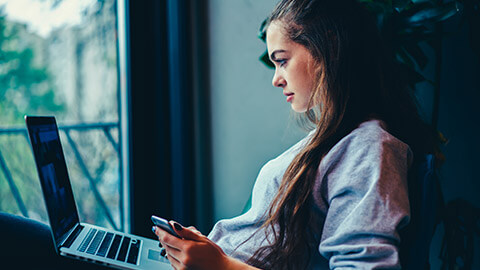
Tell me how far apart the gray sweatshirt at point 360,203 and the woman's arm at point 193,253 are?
0.12 metres

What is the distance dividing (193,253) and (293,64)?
0.46 m

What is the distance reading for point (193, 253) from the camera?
1.99ft

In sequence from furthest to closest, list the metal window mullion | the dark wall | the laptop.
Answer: the metal window mullion → the dark wall → the laptop

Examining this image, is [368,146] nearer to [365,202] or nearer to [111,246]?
[365,202]

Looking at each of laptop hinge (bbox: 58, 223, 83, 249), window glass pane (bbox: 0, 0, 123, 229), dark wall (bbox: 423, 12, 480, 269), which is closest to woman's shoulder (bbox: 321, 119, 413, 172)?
laptop hinge (bbox: 58, 223, 83, 249)

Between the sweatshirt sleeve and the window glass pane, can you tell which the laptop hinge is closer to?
the sweatshirt sleeve

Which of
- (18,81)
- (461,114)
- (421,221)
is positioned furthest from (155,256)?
(18,81)

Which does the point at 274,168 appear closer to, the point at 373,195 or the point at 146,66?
the point at 373,195

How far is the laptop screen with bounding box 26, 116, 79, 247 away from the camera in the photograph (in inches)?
27.0

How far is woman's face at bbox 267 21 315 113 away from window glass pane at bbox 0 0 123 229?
102cm

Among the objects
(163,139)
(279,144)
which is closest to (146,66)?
(163,139)

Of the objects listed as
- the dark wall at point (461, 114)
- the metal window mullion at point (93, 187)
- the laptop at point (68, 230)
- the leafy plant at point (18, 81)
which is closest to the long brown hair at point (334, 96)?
the laptop at point (68, 230)

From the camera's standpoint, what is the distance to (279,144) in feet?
5.30

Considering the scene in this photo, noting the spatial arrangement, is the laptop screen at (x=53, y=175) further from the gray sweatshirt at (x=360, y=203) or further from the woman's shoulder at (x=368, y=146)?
the woman's shoulder at (x=368, y=146)
